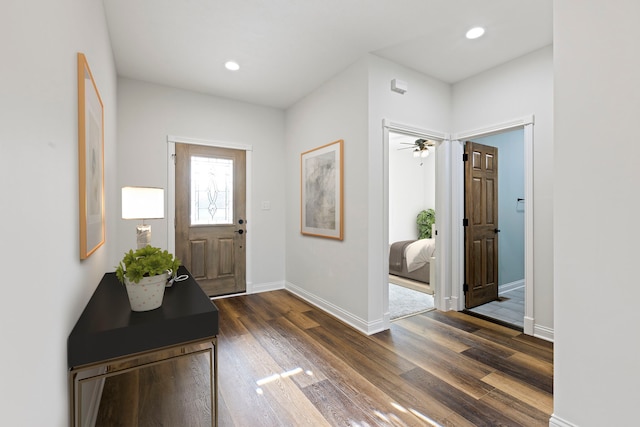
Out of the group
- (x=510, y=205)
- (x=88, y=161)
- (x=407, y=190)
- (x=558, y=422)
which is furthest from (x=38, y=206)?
(x=407, y=190)

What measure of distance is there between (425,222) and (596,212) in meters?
5.73

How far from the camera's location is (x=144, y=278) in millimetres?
1456

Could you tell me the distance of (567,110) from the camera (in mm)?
1586

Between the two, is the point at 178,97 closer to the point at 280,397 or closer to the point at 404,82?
the point at 404,82

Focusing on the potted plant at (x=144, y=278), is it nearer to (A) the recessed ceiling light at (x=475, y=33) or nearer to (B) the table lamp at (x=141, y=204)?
(B) the table lamp at (x=141, y=204)

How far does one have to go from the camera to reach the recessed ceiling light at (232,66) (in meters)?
3.22

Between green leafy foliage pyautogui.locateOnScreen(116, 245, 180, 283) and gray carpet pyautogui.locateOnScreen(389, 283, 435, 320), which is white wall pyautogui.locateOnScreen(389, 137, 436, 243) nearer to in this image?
gray carpet pyautogui.locateOnScreen(389, 283, 435, 320)

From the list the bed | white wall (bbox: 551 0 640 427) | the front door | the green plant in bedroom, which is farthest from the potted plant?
the green plant in bedroom

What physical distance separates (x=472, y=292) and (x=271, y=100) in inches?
143

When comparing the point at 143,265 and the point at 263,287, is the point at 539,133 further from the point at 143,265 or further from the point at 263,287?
the point at 263,287

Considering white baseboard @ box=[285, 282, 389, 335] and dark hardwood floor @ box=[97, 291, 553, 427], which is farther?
white baseboard @ box=[285, 282, 389, 335]

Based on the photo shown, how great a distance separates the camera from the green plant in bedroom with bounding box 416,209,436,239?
276 inches

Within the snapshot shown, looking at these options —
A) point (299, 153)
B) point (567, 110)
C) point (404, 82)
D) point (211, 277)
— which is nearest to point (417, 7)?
point (404, 82)

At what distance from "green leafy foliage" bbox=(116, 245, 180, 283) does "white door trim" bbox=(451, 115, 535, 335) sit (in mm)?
3170
